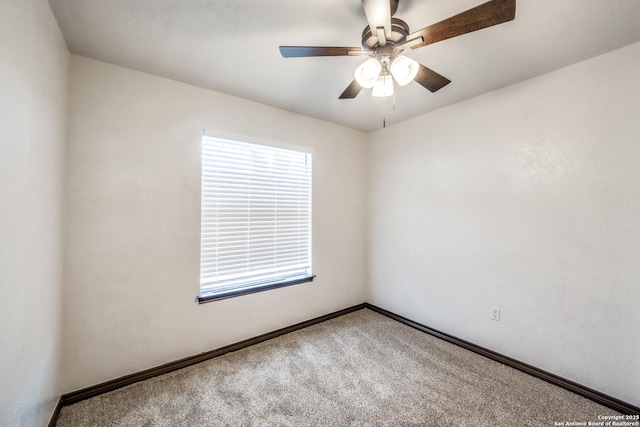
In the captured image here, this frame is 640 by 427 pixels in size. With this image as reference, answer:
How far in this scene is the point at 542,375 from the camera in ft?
6.44

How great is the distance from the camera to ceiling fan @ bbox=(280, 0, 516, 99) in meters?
1.09

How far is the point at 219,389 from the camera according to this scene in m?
1.85

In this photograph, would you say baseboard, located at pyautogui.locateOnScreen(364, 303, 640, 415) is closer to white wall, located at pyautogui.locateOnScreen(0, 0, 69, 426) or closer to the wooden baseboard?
the wooden baseboard

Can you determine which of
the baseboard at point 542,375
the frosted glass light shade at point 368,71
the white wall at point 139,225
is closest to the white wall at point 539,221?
the baseboard at point 542,375

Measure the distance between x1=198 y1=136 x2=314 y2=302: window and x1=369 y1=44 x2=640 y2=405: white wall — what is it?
4.25 feet

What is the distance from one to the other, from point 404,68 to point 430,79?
338 mm

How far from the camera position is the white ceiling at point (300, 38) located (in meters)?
1.37

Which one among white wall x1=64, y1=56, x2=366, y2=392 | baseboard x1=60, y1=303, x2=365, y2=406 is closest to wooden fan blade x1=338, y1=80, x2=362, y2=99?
white wall x1=64, y1=56, x2=366, y2=392

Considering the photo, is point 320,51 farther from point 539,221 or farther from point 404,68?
point 539,221

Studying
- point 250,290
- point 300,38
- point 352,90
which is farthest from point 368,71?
point 250,290

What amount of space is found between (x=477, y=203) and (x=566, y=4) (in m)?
1.50

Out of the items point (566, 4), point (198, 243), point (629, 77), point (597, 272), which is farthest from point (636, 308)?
point (198, 243)

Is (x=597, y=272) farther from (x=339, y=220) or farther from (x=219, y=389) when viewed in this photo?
(x=219, y=389)

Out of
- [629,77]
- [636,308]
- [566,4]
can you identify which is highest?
[566,4]
